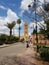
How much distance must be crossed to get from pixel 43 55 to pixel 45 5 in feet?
17.7

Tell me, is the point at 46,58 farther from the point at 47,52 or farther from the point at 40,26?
the point at 40,26

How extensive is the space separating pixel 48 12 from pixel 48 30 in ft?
5.66

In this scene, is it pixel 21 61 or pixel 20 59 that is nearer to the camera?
pixel 21 61

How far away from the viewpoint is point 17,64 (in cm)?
1703

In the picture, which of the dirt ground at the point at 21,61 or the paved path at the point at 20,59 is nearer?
the dirt ground at the point at 21,61

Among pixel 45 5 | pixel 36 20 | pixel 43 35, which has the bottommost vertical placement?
pixel 43 35

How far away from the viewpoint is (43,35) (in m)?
20.7

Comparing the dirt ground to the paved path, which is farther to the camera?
the paved path

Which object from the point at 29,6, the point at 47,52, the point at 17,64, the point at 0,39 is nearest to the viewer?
the point at 17,64

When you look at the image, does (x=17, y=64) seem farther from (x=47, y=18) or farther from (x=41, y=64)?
(x=47, y=18)

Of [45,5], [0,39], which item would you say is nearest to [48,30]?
[45,5]

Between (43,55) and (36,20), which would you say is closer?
(36,20)

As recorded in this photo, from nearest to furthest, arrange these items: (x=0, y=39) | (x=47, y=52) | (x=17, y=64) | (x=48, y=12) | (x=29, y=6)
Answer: (x=17, y=64) < (x=29, y=6) < (x=48, y=12) < (x=47, y=52) < (x=0, y=39)

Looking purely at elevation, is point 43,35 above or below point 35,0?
below
